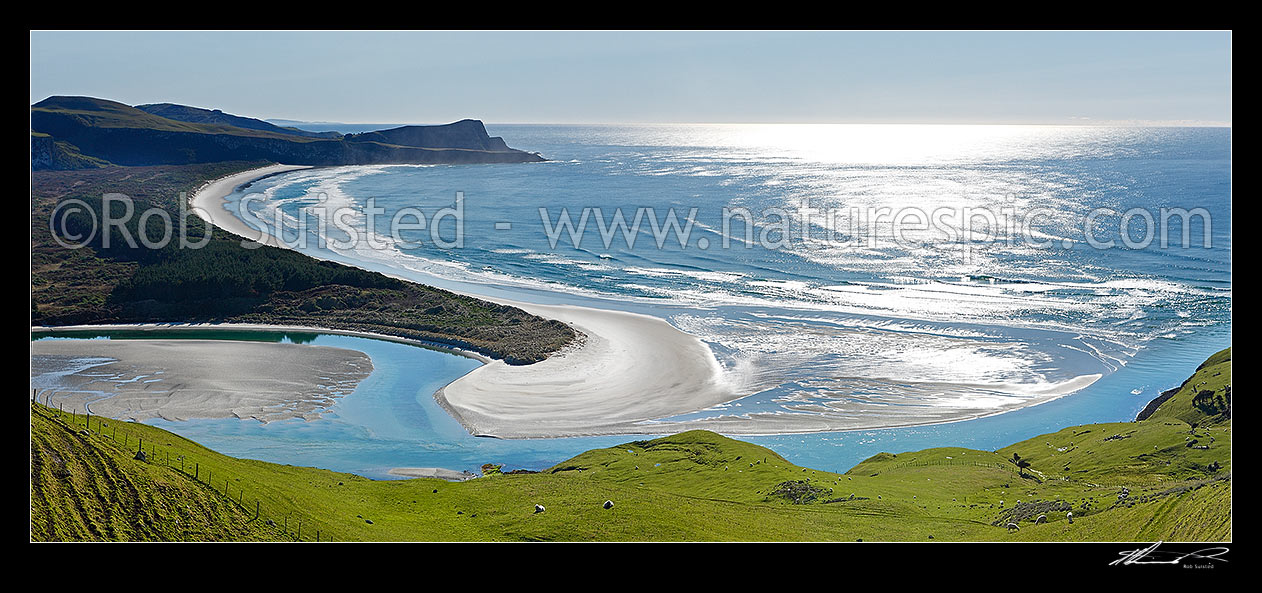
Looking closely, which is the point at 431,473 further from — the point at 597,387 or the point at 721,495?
the point at 597,387

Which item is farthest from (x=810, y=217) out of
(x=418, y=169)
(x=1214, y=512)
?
(x=418, y=169)

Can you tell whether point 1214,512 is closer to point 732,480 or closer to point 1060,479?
point 1060,479

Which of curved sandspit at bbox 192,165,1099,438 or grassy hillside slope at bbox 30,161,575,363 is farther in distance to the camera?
grassy hillside slope at bbox 30,161,575,363

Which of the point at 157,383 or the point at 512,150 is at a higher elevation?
the point at 512,150

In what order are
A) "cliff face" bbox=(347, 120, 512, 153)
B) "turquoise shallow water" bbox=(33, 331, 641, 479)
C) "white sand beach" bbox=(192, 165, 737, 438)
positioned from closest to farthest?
1. "turquoise shallow water" bbox=(33, 331, 641, 479)
2. "white sand beach" bbox=(192, 165, 737, 438)
3. "cliff face" bbox=(347, 120, 512, 153)
